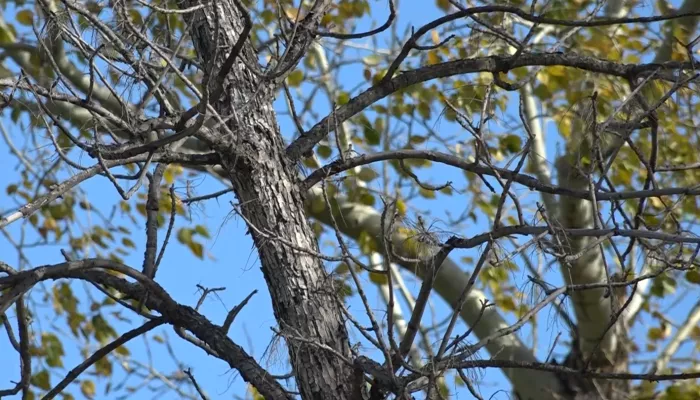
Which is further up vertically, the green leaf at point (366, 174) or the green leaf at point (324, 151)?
the green leaf at point (324, 151)

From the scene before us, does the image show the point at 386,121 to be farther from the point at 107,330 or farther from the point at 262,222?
the point at 262,222

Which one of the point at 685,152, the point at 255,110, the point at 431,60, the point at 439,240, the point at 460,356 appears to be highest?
the point at 431,60

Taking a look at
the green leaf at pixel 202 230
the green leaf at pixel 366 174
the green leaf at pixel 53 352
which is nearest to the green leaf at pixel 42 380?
the green leaf at pixel 53 352

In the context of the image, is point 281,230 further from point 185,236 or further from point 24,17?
point 185,236

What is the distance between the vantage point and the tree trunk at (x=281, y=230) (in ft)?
8.74

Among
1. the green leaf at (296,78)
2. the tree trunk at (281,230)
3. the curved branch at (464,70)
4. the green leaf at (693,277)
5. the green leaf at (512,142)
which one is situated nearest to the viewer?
the tree trunk at (281,230)

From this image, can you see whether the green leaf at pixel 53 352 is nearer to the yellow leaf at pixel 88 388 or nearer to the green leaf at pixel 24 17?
the yellow leaf at pixel 88 388

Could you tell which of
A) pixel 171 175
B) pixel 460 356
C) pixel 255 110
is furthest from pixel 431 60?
pixel 460 356

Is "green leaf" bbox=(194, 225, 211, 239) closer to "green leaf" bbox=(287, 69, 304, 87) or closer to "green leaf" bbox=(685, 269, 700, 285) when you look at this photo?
"green leaf" bbox=(287, 69, 304, 87)

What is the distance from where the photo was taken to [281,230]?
2.79 meters

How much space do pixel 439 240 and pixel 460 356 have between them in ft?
1.09

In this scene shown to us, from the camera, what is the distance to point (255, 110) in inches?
114

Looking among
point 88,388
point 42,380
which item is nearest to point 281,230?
point 42,380

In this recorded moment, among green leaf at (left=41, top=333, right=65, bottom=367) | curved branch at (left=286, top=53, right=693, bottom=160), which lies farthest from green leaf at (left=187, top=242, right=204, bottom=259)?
curved branch at (left=286, top=53, right=693, bottom=160)
